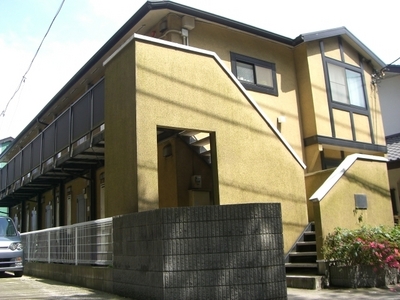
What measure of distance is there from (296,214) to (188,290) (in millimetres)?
4270

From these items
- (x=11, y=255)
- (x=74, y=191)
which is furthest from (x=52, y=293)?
(x=74, y=191)

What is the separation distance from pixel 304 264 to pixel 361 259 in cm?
123

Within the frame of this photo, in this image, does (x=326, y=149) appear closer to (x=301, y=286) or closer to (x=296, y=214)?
(x=296, y=214)

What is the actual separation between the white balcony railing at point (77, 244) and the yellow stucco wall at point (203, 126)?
68 cm

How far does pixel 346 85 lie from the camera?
595 inches

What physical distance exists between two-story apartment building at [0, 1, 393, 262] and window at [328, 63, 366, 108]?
6 cm

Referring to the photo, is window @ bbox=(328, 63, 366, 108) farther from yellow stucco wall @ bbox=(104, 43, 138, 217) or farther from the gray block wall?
the gray block wall

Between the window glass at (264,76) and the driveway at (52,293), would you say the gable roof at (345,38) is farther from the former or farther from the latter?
the driveway at (52,293)

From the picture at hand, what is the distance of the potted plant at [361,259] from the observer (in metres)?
7.84

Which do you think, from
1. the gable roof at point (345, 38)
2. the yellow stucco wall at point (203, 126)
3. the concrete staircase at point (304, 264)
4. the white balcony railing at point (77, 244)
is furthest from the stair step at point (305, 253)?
the gable roof at point (345, 38)

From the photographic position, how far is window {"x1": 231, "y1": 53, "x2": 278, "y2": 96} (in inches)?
502

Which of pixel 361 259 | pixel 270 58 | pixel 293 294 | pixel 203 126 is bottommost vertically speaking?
pixel 293 294

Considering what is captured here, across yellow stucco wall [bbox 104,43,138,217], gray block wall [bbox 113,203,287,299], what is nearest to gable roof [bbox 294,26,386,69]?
yellow stucco wall [bbox 104,43,138,217]

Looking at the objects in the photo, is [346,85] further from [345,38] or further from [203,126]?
[203,126]
